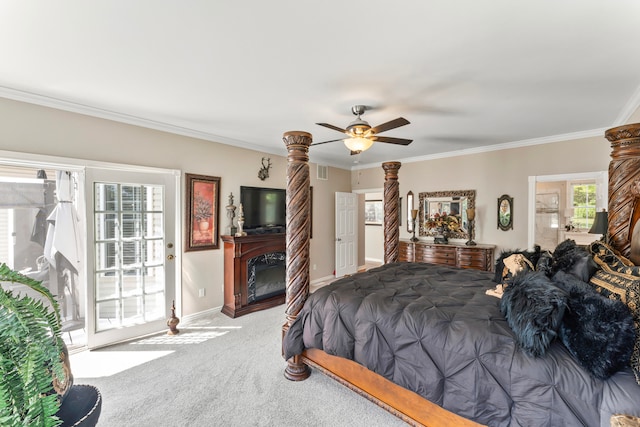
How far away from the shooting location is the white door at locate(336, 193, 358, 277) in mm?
6121

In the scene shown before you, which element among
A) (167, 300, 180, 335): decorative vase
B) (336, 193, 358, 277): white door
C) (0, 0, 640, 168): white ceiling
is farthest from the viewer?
(336, 193, 358, 277): white door

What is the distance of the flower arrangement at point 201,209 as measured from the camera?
3.87 m

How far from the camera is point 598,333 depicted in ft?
4.23

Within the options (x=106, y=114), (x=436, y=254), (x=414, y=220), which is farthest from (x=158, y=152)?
(x=436, y=254)

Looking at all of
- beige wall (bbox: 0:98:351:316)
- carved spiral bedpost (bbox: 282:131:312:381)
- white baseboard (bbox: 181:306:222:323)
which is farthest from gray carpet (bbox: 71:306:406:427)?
beige wall (bbox: 0:98:351:316)

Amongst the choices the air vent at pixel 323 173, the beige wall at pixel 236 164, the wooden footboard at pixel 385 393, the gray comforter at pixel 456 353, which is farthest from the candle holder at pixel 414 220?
the wooden footboard at pixel 385 393

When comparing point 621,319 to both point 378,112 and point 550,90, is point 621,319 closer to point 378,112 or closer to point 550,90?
point 550,90

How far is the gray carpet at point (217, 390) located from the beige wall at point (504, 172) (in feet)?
12.4

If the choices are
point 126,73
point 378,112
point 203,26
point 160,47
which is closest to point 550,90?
point 378,112

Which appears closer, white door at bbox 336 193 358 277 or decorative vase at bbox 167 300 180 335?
decorative vase at bbox 167 300 180 335

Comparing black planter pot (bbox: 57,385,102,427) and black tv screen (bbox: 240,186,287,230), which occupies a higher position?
black tv screen (bbox: 240,186,287,230)

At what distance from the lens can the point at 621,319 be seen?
4.17ft

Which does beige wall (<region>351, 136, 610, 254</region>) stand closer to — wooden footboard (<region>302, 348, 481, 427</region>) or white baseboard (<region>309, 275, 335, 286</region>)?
white baseboard (<region>309, 275, 335, 286</region>)

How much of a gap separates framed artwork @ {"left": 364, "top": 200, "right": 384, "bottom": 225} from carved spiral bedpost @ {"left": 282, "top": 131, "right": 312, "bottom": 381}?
5.76 metres
